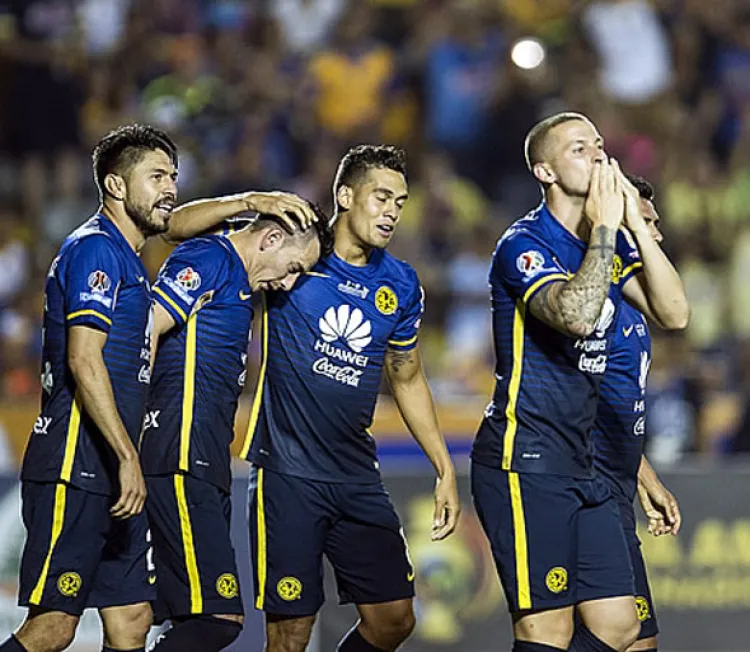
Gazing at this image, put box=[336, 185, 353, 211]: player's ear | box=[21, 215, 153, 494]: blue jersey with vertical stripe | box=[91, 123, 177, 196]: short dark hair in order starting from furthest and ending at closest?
box=[336, 185, 353, 211]: player's ear < box=[91, 123, 177, 196]: short dark hair < box=[21, 215, 153, 494]: blue jersey with vertical stripe

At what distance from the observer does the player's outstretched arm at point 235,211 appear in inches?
265

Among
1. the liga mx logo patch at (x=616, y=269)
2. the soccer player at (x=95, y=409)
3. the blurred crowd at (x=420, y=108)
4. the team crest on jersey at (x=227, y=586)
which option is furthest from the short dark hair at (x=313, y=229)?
the blurred crowd at (x=420, y=108)

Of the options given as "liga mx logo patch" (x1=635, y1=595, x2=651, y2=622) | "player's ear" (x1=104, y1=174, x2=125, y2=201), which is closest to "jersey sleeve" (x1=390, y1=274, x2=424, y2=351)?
"player's ear" (x1=104, y1=174, x2=125, y2=201)

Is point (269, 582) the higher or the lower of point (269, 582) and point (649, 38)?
the lower

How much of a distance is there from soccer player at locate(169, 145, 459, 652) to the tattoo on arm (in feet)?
0.39

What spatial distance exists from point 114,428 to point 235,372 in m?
0.84

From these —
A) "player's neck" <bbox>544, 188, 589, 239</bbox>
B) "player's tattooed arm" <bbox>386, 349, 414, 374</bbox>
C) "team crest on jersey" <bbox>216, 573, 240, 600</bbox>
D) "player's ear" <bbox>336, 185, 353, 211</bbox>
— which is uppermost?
"player's ear" <bbox>336, 185, 353, 211</bbox>

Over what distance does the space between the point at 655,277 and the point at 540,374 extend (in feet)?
2.05

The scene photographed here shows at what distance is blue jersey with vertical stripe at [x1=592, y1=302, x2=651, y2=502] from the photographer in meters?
6.89

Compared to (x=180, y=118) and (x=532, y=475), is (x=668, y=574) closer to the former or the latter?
(x=532, y=475)

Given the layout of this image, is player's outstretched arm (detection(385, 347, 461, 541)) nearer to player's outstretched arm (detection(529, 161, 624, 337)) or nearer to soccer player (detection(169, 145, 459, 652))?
soccer player (detection(169, 145, 459, 652))

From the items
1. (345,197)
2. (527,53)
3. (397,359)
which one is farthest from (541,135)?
(527,53)

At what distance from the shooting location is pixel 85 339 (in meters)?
6.02

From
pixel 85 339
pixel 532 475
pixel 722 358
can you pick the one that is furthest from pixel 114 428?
pixel 722 358
